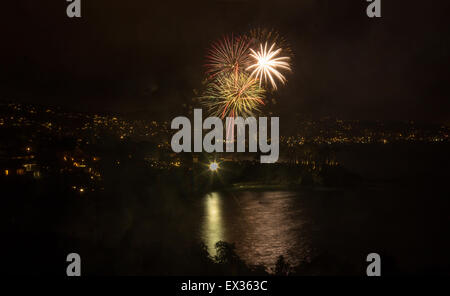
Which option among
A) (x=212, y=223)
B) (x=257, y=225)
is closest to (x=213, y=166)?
(x=212, y=223)

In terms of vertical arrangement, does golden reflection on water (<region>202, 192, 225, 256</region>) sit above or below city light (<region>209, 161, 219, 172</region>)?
below

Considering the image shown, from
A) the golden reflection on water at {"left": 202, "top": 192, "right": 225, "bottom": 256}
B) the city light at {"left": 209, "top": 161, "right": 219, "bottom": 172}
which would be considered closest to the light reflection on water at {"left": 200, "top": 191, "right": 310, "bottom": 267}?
the golden reflection on water at {"left": 202, "top": 192, "right": 225, "bottom": 256}

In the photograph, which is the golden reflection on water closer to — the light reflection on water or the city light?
the light reflection on water

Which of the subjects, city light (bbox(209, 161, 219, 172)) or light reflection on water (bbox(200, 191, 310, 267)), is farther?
city light (bbox(209, 161, 219, 172))

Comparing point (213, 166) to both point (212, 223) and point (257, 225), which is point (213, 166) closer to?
point (212, 223)

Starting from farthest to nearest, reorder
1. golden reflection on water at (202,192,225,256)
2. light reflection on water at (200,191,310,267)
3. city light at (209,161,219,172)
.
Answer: city light at (209,161,219,172) < golden reflection on water at (202,192,225,256) < light reflection on water at (200,191,310,267)

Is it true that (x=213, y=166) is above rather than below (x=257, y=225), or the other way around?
above

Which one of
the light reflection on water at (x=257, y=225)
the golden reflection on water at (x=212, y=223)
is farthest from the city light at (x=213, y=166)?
the golden reflection on water at (x=212, y=223)

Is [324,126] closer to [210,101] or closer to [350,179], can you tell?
[350,179]
